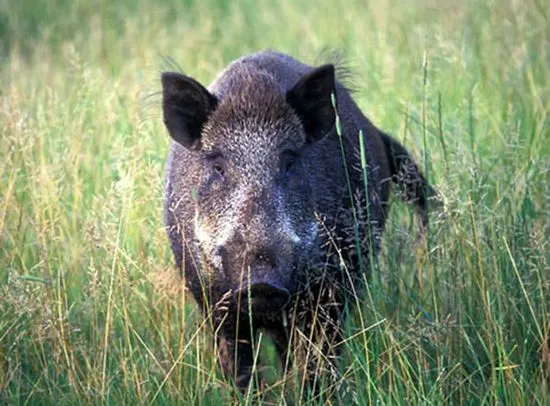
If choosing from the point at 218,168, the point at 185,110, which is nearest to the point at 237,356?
the point at 218,168

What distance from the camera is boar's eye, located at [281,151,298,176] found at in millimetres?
5059

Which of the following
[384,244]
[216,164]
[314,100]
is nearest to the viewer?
[216,164]

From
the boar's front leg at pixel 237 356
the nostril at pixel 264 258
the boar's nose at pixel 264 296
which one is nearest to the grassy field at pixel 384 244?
the boar's front leg at pixel 237 356

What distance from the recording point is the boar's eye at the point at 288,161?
5059 millimetres

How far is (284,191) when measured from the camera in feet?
16.3

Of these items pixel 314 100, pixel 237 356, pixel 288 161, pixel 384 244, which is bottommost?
pixel 237 356

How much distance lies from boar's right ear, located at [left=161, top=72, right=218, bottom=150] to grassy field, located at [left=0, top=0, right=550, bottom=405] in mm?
281

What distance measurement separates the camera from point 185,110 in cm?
527

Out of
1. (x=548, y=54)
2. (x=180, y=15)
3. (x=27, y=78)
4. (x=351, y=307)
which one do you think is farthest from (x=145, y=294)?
(x=180, y=15)

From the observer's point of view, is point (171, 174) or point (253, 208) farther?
point (171, 174)

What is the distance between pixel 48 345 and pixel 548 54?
452 centimetres

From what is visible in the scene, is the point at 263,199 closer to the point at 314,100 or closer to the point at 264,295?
the point at 264,295

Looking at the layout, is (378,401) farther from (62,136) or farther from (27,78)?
(27,78)

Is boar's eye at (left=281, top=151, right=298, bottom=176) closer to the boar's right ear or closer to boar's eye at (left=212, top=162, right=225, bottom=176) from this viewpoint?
boar's eye at (left=212, top=162, right=225, bottom=176)
